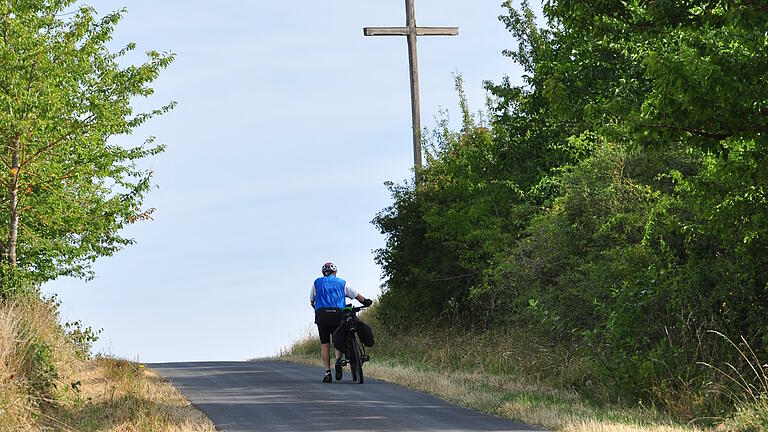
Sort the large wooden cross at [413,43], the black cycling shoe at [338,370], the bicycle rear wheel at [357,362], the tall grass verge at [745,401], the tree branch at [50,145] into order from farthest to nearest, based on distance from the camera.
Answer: the large wooden cross at [413,43] < the tree branch at [50,145] < the black cycling shoe at [338,370] < the bicycle rear wheel at [357,362] < the tall grass verge at [745,401]

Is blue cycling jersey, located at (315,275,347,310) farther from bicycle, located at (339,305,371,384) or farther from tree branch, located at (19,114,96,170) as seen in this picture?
tree branch, located at (19,114,96,170)

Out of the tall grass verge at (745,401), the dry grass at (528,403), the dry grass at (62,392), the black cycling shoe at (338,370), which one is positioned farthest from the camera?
the black cycling shoe at (338,370)

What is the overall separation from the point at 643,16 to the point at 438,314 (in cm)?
1641

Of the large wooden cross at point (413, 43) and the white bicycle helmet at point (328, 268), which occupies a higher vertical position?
the large wooden cross at point (413, 43)

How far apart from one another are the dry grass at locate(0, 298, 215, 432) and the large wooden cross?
14692 millimetres

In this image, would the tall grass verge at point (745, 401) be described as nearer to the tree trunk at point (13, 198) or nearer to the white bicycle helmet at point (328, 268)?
the white bicycle helmet at point (328, 268)

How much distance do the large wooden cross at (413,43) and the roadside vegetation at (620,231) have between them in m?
1.77

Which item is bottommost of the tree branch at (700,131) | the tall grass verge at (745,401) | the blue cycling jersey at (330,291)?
the tall grass verge at (745,401)

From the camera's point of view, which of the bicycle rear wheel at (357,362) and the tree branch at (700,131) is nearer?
the tree branch at (700,131)

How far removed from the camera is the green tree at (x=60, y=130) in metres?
23.3

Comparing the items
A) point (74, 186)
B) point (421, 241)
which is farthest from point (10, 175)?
point (421, 241)

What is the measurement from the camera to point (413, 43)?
3186cm

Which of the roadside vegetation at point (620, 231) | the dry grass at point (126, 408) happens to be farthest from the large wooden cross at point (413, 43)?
the dry grass at point (126, 408)

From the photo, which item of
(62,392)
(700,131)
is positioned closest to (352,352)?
(62,392)
